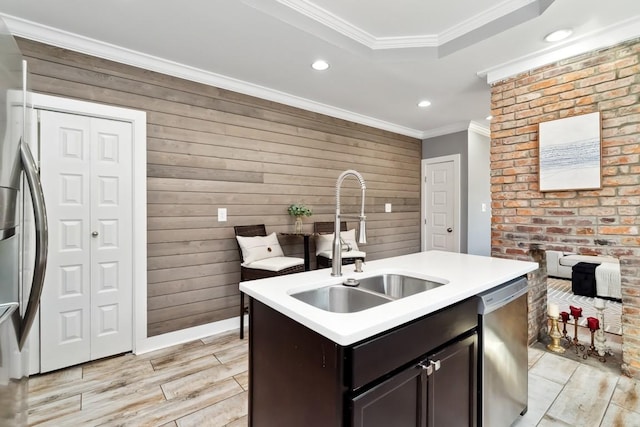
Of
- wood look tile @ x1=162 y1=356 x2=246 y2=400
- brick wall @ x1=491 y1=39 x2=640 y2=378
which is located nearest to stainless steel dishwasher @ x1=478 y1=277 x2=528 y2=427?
brick wall @ x1=491 y1=39 x2=640 y2=378

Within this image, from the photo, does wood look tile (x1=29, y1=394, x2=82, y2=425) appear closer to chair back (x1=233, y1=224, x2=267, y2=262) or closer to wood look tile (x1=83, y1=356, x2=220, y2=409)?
wood look tile (x1=83, y1=356, x2=220, y2=409)

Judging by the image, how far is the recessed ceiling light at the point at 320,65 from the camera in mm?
2752

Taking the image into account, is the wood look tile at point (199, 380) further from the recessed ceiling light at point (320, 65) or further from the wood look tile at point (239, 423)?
the recessed ceiling light at point (320, 65)

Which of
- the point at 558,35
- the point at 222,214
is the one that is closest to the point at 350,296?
the point at 222,214

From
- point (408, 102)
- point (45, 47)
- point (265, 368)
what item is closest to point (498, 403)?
point (265, 368)

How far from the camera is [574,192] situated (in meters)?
2.46

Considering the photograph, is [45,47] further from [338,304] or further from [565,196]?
[565,196]

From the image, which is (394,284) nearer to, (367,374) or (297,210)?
(367,374)

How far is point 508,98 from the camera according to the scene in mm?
2828

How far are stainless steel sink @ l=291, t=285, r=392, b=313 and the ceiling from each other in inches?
74.2

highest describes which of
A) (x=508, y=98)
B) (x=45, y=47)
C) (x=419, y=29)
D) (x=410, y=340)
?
(x=419, y=29)

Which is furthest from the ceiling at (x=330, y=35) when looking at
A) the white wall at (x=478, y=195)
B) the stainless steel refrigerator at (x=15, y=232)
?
the white wall at (x=478, y=195)

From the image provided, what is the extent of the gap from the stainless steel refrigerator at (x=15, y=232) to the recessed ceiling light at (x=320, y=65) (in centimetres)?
215

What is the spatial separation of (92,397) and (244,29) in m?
2.77
